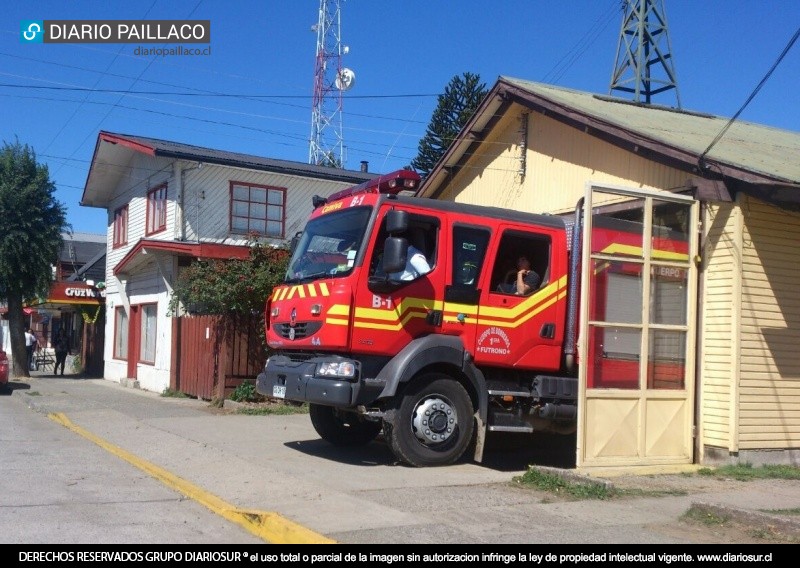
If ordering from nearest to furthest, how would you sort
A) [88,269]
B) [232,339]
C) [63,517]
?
[63,517]
[232,339]
[88,269]

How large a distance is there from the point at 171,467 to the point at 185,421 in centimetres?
457

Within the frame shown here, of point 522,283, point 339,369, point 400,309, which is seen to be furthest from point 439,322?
point 339,369

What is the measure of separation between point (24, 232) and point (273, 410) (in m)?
13.8

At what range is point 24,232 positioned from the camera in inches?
993

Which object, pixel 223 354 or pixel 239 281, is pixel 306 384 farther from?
pixel 223 354

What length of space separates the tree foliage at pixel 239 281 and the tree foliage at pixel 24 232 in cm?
1093

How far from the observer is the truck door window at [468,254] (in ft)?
32.2

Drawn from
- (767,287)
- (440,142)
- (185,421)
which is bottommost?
(185,421)

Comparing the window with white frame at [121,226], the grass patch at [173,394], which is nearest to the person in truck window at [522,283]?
the grass patch at [173,394]

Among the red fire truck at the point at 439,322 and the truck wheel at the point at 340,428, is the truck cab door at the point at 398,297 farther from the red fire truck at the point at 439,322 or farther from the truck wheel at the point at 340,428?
the truck wheel at the point at 340,428

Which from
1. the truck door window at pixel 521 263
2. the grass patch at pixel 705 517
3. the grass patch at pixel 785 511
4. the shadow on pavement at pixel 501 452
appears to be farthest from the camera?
the shadow on pavement at pixel 501 452
